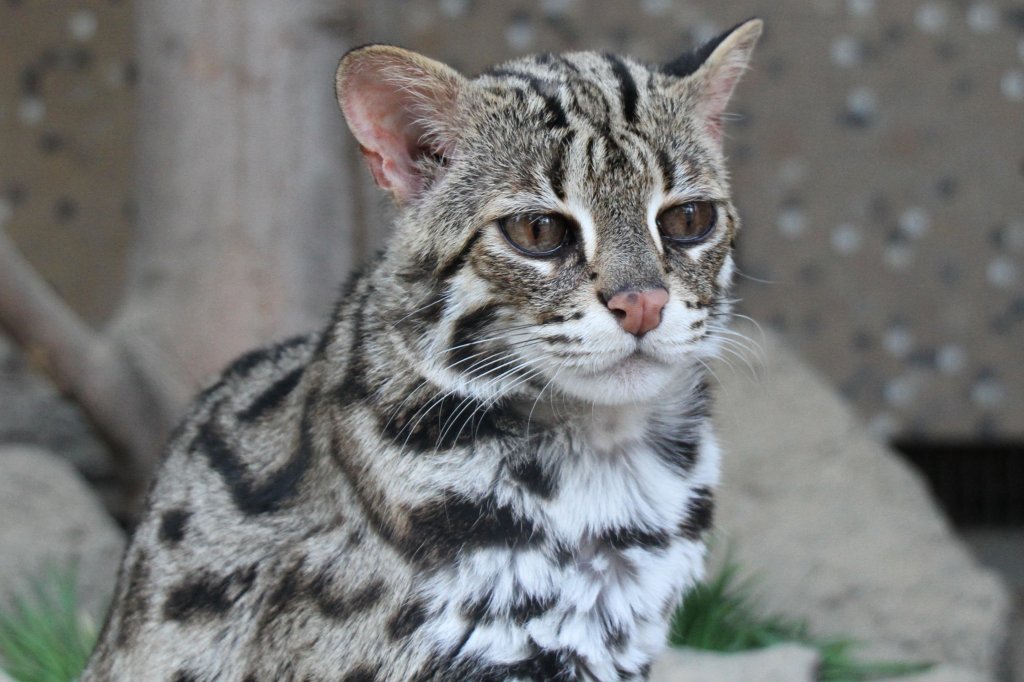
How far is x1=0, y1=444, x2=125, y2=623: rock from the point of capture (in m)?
5.02

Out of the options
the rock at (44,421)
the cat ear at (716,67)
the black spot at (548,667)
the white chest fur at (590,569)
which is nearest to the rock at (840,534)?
the white chest fur at (590,569)

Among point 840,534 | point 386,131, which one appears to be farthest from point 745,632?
point 386,131

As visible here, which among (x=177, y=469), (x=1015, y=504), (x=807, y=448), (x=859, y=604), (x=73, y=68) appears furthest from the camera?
(x=1015, y=504)

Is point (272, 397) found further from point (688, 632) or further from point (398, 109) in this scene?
point (688, 632)

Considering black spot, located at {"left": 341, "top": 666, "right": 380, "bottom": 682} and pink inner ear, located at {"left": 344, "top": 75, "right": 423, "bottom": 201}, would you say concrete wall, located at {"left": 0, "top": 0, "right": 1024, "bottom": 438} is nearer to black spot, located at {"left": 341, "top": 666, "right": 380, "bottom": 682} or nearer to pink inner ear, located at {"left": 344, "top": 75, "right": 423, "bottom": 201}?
pink inner ear, located at {"left": 344, "top": 75, "right": 423, "bottom": 201}

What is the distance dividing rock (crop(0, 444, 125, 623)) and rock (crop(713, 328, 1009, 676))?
2.59 metres

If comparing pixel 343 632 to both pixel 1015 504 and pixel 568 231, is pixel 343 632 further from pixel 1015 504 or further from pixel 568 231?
pixel 1015 504

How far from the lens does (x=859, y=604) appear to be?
5.39 meters

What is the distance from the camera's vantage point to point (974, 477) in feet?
25.8

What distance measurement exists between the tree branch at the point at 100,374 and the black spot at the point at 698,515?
8.98ft

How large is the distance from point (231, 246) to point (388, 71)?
2.58 meters

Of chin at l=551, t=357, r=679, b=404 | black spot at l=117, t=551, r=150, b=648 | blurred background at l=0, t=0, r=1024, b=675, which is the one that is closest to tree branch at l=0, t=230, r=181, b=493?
blurred background at l=0, t=0, r=1024, b=675

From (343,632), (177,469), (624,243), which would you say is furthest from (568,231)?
(177,469)

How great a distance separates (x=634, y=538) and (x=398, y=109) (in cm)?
121
